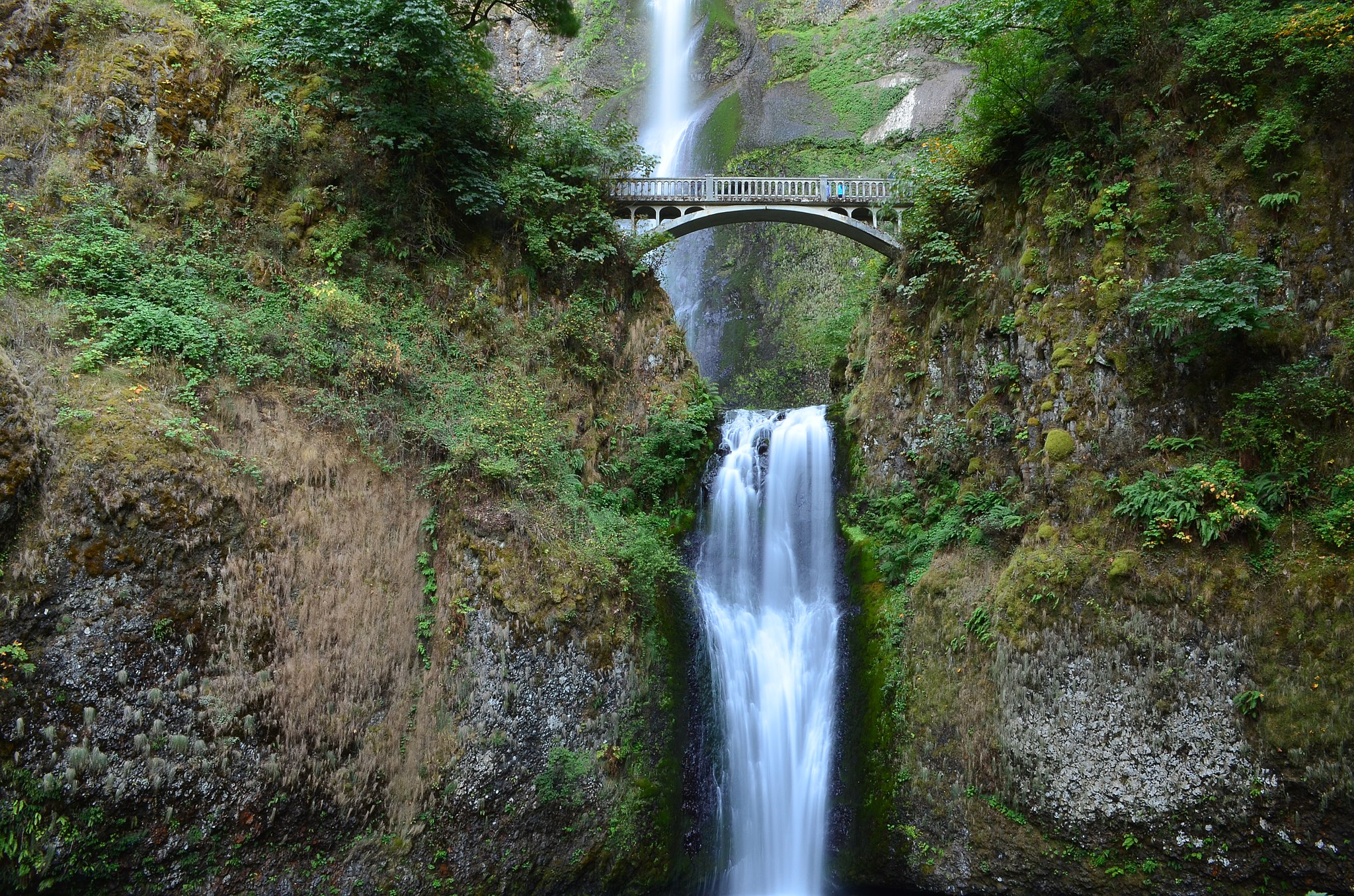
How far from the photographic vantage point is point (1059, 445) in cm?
941

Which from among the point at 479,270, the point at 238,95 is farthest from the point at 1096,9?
the point at 238,95

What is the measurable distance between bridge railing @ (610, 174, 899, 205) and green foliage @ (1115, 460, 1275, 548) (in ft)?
30.2

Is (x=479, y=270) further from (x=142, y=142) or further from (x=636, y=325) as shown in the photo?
(x=142, y=142)

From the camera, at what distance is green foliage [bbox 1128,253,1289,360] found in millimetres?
7832

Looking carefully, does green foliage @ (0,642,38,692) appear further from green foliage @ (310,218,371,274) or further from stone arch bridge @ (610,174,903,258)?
stone arch bridge @ (610,174,903,258)

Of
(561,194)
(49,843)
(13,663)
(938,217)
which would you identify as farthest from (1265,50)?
(49,843)

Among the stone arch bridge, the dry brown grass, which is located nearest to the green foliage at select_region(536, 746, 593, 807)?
the dry brown grass

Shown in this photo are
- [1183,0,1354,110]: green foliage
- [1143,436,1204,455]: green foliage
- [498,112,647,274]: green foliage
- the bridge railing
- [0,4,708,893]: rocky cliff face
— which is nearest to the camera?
[0,4,708,893]: rocky cliff face

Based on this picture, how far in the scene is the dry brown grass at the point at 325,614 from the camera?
7105 millimetres

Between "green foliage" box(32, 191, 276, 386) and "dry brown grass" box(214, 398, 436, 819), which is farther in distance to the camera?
"green foliage" box(32, 191, 276, 386)

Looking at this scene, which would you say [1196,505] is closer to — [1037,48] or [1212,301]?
[1212,301]

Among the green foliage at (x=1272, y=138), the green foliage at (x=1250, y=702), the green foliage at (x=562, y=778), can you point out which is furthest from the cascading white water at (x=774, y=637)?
the green foliage at (x=1272, y=138)

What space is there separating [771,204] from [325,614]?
1270 centimetres

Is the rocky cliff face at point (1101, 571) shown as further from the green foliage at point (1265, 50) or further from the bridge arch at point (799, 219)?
the bridge arch at point (799, 219)
